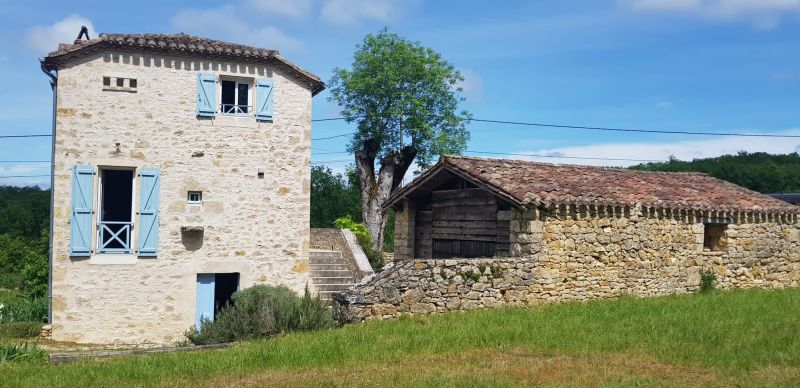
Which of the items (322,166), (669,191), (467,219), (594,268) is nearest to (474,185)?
(467,219)

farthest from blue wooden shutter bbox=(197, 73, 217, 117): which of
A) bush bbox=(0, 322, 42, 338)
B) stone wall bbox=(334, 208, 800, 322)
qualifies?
stone wall bbox=(334, 208, 800, 322)

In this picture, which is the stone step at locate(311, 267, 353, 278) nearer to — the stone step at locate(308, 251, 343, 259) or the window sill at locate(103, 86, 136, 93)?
the stone step at locate(308, 251, 343, 259)

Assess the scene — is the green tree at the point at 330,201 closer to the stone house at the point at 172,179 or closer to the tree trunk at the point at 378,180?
the tree trunk at the point at 378,180

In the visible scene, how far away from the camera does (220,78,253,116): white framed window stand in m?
16.9

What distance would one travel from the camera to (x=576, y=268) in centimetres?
1430

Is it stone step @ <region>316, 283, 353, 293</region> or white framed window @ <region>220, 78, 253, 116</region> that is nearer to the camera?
white framed window @ <region>220, 78, 253, 116</region>

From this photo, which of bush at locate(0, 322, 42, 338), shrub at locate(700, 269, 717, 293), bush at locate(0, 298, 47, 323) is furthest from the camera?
bush at locate(0, 298, 47, 323)

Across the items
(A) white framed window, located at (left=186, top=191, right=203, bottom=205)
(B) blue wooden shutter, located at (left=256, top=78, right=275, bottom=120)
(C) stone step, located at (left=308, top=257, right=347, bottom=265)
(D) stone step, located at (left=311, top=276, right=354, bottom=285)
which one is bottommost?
(D) stone step, located at (left=311, top=276, right=354, bottom=285)

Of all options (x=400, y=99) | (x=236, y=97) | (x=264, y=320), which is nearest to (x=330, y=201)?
(x=400, y=99)

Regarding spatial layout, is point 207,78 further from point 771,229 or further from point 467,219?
point 771,229

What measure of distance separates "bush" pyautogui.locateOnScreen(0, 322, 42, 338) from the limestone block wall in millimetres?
398

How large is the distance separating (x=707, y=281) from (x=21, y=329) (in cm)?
1520

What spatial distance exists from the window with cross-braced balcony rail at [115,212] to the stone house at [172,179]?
5cm

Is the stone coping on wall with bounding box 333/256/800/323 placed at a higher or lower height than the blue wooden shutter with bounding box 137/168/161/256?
lower
